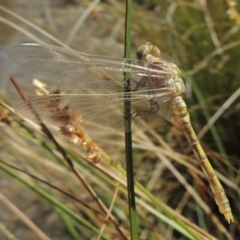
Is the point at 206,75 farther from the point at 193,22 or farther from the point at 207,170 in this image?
the point at 207,170

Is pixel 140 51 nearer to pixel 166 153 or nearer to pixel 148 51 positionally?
pixel 148 51

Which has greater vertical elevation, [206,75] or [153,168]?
[206,75]

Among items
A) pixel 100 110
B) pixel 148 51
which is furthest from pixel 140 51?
pixel 100 110

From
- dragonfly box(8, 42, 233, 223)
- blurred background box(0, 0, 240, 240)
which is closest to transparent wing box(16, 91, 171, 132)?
dragonfly box(8, 42, 233, 223)

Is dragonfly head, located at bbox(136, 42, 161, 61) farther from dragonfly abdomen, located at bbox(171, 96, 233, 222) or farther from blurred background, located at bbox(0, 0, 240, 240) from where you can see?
blurred background, located at bbox(0, 0, 240, 240)

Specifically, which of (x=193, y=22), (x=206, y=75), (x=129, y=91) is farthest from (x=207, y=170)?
(x=193, y=22)

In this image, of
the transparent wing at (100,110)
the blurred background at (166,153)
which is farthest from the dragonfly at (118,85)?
the blurred background at (166,153)

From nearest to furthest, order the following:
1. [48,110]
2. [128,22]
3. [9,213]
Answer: [128,22], [48,110], [9,213]
